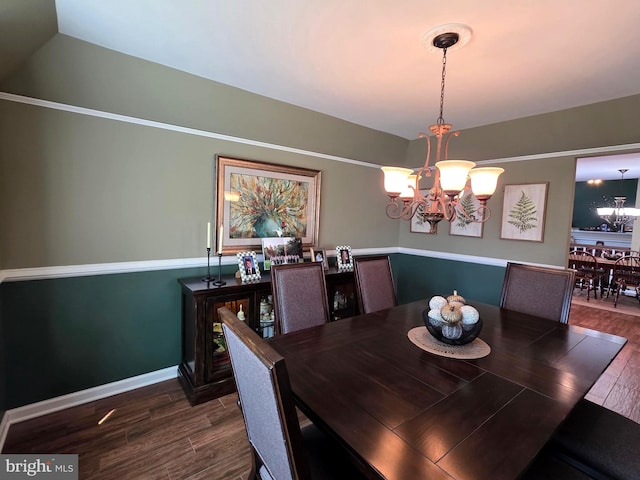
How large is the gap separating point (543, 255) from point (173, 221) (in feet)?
11.3

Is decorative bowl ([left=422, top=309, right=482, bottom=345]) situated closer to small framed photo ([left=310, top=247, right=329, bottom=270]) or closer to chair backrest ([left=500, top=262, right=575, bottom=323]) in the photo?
chair backrest ([left=500, top=262, right=575, bottom=323])

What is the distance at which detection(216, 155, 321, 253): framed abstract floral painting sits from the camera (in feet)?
8.59

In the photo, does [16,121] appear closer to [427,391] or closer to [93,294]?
[93,294]

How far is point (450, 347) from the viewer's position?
59.3 inches

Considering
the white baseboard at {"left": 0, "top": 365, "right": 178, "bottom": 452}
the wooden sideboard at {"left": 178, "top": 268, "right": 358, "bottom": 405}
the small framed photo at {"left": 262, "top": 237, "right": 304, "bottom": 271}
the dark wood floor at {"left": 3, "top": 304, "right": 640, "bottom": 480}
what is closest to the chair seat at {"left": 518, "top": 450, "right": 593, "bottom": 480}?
the dark wood floor at {"left": 3, "top": 304, "right": 640, "bottom": 480}

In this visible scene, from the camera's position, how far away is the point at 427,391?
1.14 metres

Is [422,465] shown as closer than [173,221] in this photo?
Yes

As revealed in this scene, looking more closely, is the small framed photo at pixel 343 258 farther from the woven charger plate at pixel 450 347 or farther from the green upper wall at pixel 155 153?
the woven charger plate at pixel 450 347

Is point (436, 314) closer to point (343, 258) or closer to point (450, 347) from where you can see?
point (450, 347)

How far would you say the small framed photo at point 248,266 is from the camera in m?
2.50

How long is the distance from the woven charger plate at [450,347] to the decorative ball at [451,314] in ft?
0.47

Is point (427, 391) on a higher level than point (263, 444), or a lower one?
higher

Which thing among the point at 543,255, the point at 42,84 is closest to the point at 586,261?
the point at 543,255

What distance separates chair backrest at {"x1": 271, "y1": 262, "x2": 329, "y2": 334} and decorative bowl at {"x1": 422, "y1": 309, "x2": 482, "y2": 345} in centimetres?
76
